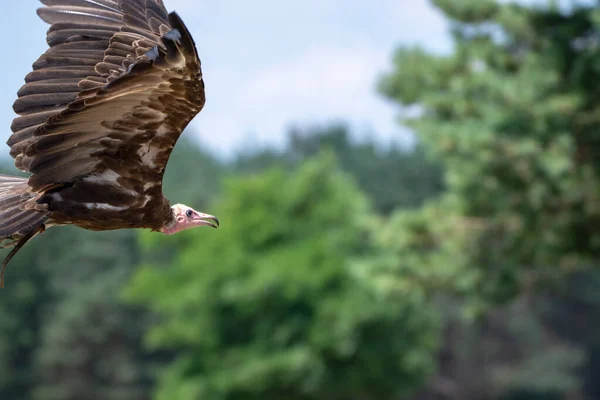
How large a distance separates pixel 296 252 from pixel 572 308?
22092 mm

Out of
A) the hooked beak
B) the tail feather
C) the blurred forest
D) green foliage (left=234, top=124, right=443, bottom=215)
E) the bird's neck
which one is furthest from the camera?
green foliage (left=234, top=124, right=443, bottom=215)

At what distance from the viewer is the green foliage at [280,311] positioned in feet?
109

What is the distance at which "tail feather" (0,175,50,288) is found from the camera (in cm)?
538

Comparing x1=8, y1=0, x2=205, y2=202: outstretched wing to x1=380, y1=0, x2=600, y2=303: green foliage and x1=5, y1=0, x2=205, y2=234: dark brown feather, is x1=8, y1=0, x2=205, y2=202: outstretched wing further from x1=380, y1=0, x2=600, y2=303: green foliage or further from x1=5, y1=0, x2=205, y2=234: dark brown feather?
x1=380, y1=0, x2=600, y2=303: green foliage

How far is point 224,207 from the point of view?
36781 mm

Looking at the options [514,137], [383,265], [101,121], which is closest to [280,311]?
[383,265]

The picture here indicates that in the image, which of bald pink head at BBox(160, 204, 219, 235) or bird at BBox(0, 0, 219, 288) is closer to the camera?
bird at BBox(0, 0, 219, 288)

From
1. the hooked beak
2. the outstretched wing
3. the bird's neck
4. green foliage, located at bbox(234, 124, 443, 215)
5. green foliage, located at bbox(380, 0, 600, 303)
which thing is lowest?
the bird's neck

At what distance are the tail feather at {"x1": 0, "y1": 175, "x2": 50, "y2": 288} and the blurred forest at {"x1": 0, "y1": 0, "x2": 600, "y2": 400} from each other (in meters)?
10.9

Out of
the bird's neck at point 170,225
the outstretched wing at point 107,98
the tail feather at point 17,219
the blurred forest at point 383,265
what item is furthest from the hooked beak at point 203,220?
the blurred forest at point 383,265

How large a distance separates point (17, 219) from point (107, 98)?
3.30 feet

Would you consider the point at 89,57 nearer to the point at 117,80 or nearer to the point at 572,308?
the point at 117,80

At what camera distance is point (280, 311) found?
114 ft

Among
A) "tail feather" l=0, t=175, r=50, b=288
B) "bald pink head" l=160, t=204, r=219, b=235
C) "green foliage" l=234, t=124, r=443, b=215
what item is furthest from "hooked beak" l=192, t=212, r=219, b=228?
"green foliage" l=234, t=124, r=443, b=215
